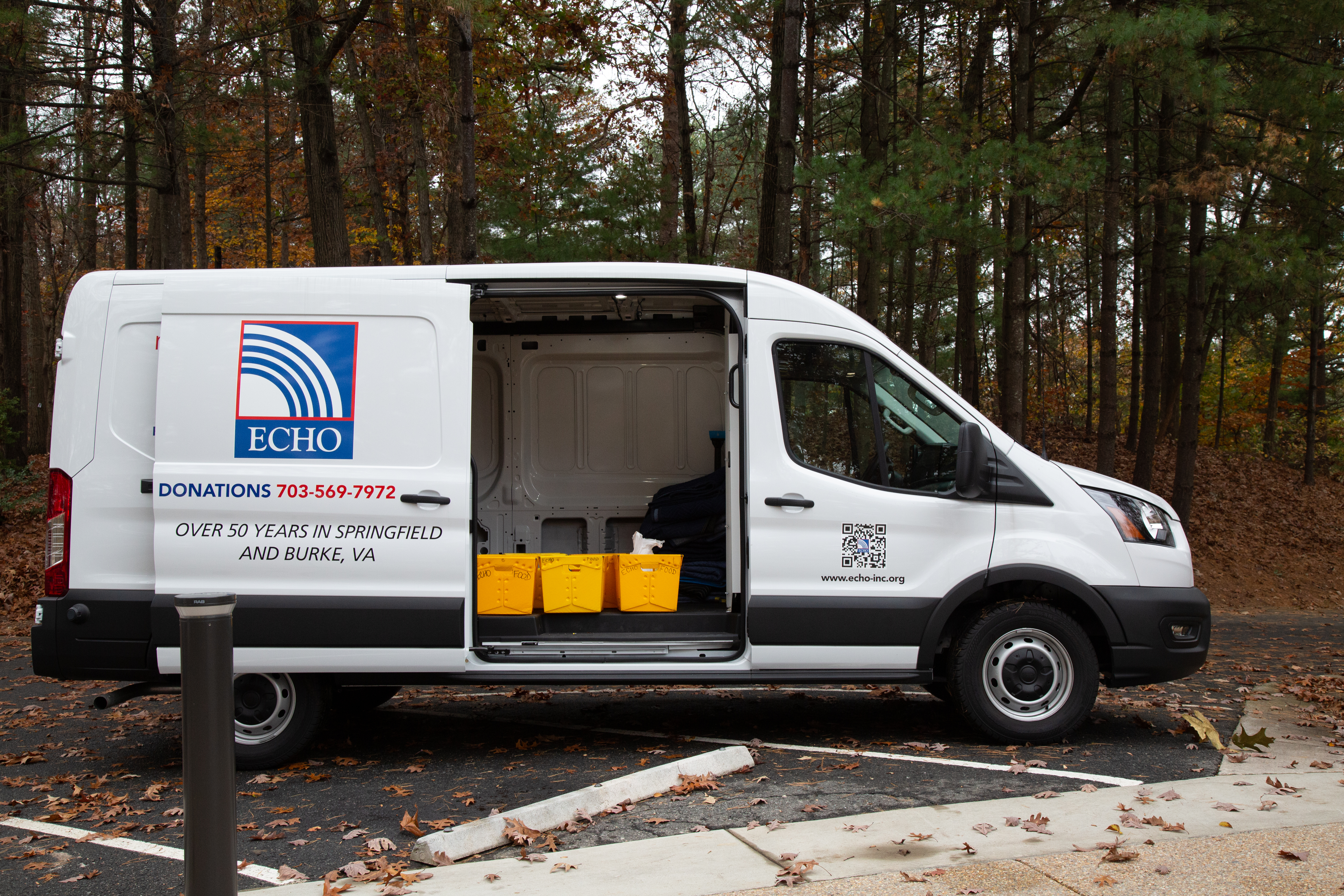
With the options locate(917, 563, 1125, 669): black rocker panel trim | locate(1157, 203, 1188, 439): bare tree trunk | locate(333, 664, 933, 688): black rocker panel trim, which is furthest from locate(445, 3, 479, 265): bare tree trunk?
locate(1157, 203, 1188, 439): bare tree trunk

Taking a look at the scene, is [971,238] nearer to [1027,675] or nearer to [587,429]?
[587,429]

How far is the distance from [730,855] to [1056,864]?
1174mm

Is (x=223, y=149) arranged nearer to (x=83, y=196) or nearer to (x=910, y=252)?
(x=910, y=252)

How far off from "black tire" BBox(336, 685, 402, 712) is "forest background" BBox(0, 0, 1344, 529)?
5387mm

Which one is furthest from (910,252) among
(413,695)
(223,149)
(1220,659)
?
(413,695)

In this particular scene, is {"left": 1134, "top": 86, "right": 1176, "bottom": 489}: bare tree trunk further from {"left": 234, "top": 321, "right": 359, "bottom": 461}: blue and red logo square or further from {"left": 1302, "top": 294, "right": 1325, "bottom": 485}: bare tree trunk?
{"left": 234, "top": 321, "right": 359, "bottom": 461}: blue and red logo square

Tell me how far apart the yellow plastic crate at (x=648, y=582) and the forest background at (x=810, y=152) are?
5.51m

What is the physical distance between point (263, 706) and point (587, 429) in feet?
10.7

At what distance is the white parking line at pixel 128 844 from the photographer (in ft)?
12.8

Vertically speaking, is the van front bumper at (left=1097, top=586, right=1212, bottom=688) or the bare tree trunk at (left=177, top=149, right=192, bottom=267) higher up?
the bare tree trunk at (left=177, top=149, right=192, bottom=267)

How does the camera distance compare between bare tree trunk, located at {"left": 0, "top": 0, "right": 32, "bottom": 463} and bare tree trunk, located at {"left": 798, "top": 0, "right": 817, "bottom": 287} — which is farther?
bare tree trunk, located at {"left": 798, "top": 0, "right": 817, "bottom": 287}

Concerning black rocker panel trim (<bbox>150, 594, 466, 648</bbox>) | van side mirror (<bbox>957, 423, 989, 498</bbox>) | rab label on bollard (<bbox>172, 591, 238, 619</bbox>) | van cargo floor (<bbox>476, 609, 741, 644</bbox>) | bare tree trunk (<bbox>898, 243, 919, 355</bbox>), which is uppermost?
bare tree trunk (<bbox>898, 243, 919, 355</bbox>)

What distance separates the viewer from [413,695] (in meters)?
7.76

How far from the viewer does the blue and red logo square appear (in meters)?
5.32
